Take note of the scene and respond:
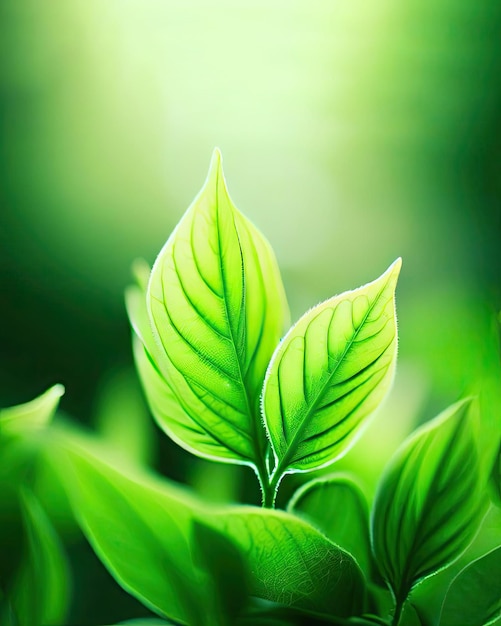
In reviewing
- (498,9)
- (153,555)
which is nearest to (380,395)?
(153,555)

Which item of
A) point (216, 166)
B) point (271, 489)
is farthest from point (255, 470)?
point (216, 166)

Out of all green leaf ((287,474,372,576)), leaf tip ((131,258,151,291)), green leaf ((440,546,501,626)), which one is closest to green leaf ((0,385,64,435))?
leaf tip ((131,258,151,291))

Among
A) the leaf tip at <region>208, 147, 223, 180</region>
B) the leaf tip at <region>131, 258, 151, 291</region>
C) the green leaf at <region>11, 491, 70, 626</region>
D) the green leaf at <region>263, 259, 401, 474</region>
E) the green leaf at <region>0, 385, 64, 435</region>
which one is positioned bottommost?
the green leaf at <region>11, 491, 70, 626</region>

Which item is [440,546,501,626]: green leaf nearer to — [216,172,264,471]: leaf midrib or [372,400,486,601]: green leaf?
[372,400,486,601]: green leaf

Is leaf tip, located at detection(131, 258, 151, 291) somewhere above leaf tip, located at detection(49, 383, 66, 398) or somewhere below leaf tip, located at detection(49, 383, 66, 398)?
above

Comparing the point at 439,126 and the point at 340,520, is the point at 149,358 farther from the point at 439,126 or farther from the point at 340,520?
the point at 439,126
